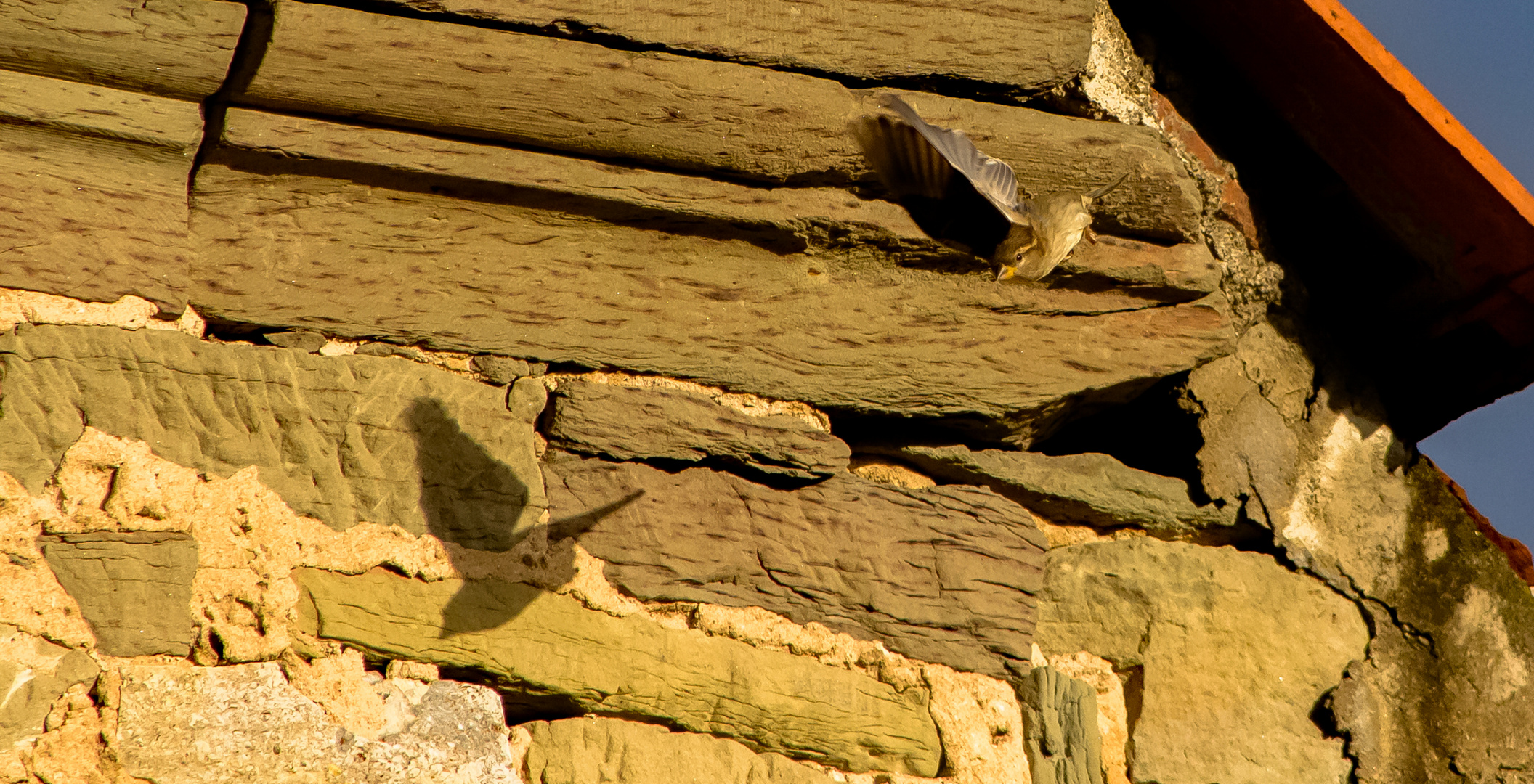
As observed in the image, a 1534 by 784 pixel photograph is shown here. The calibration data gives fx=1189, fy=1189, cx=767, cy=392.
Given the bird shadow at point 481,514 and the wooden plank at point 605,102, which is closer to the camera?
the bird shadow at point 481,514

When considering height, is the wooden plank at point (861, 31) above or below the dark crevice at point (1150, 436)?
above

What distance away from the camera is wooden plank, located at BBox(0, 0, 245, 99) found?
6.43 ft

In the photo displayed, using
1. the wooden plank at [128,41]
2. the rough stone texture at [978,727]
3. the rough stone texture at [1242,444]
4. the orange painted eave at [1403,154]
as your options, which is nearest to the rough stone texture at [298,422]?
the wooden plank at [128,41]

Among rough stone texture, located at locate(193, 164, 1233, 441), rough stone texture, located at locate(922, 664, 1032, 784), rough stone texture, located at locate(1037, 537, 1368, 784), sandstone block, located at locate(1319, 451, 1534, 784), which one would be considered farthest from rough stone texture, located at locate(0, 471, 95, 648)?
sandstone block, located at locate(1319, 451, 1534, 784)

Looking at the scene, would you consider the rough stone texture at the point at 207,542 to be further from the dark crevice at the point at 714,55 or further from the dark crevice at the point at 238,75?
the dark crevice at the point at 714,55

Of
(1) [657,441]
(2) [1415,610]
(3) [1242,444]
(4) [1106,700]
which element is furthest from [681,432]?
(2) [1415,610]

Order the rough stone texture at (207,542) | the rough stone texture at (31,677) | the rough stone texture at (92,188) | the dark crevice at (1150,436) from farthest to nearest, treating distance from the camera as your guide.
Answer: the dark crevice at (1150,436)
the rough stone texture at (92,188)
the rough stone texture at (207,542)
the rough stone texture at (31,677)

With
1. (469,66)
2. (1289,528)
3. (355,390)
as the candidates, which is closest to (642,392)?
(355,390)

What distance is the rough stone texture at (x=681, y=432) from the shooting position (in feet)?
6.81

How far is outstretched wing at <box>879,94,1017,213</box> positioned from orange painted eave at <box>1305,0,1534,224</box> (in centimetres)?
78

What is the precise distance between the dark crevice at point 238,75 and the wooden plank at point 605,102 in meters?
0.03

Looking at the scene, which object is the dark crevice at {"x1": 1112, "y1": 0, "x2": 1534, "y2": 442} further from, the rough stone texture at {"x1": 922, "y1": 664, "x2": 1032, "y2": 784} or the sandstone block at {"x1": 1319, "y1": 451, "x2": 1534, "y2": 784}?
the rough stone texture at {"x1": 922, "y1": 664, "x2": 1032, "y2": 784}

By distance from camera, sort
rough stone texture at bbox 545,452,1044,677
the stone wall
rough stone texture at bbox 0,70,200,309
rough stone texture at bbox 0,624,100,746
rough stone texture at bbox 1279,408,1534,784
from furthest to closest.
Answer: rough stone texture at bbox 1279,408,1534,784 < rough stone texture at bbox 545,452,1044,677 < rough stone texture at bbox 0,70,200,309 < the stone wall < rough stone texture at bbox 0,624,100,746

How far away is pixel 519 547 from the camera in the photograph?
6.43 feet
